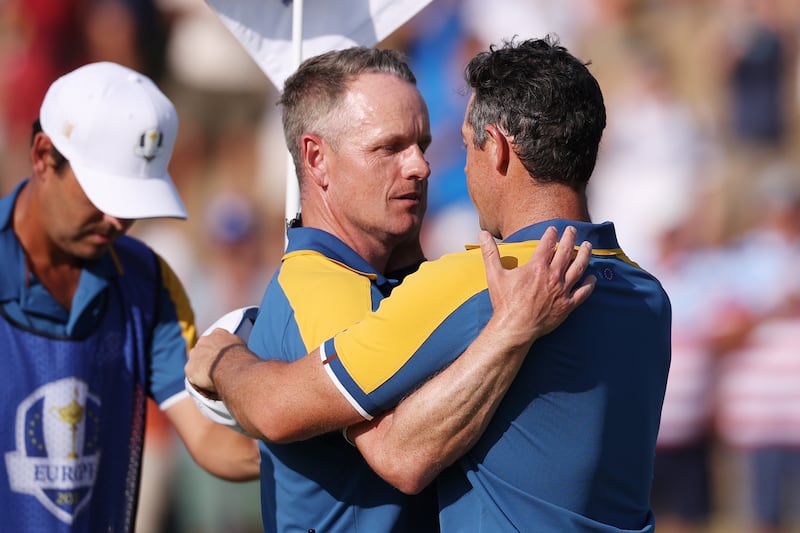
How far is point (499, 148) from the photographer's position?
8.29 feet

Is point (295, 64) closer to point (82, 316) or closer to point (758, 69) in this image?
point (82, 316)

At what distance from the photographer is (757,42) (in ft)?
24.7

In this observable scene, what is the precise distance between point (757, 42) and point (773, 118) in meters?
0.48

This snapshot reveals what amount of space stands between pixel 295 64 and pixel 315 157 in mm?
552

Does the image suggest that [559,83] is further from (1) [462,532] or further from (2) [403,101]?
(1) [462,532]

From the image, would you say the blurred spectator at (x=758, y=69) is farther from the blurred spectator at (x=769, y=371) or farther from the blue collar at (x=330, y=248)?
the blue collar at (x=330, y=248)

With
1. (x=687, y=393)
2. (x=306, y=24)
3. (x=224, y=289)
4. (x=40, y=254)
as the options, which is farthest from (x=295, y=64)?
(x=224, y=289)

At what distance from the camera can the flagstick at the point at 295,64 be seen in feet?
10.9

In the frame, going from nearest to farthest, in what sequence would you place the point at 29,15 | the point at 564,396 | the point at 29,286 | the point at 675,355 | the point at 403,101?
the point at 564,396 → the point at 403,101 → the point at 29,286 → the point at 675,355 → the point at 29,15

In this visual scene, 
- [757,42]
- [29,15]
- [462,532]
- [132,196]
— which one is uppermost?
[29,15]

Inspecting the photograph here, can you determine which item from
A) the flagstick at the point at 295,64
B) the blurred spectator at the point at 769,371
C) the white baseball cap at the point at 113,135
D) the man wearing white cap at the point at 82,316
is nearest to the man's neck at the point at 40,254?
the man wearing white cap at the point at 82,316

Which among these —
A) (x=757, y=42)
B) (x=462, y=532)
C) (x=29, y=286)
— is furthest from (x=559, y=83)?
(x=757, y=42)

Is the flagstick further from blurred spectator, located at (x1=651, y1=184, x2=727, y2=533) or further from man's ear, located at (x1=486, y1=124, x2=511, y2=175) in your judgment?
blurred spectator, located at (x1=651, y1=184, x2=727, y2=533)

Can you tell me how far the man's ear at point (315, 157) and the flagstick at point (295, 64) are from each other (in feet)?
0.79
